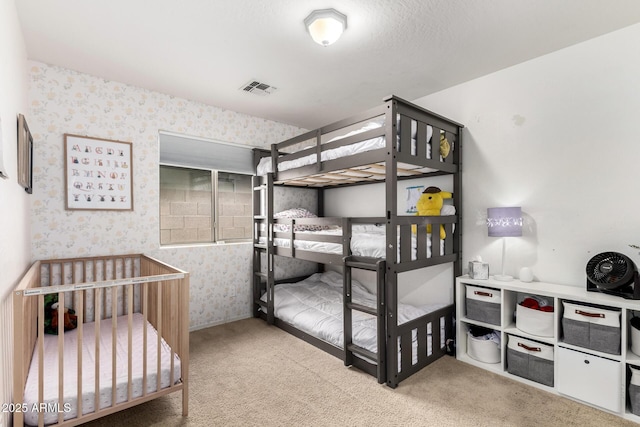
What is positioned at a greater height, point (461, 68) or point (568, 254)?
point (461, 68)

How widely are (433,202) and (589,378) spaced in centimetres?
159

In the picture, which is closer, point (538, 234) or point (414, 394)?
point (414, 394)

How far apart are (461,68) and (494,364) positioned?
2453 millimetres

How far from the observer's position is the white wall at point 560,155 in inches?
83.8

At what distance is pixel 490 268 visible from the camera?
2766mm

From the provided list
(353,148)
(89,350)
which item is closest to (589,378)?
(353,148)

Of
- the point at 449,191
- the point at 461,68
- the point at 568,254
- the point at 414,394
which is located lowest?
the point at 414,394

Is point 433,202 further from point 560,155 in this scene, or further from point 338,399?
point 338,399

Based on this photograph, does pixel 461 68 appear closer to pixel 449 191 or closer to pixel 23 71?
pixel 449 191

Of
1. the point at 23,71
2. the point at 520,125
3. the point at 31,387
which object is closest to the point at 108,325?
the point at 31,387

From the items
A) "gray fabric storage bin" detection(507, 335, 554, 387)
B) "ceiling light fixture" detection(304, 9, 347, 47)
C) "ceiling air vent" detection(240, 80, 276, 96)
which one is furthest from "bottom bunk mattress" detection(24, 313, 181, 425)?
"gray fabric storage bin" detection(507, 335, 554, 387)

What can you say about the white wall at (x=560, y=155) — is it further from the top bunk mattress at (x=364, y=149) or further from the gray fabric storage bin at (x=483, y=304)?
the top bunk mattress at (x=364, y=149)

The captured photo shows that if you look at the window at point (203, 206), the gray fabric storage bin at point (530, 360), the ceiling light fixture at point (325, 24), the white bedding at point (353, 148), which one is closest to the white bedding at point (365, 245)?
the white bedding at point (353, 148)

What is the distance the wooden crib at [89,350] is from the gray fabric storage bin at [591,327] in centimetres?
253
